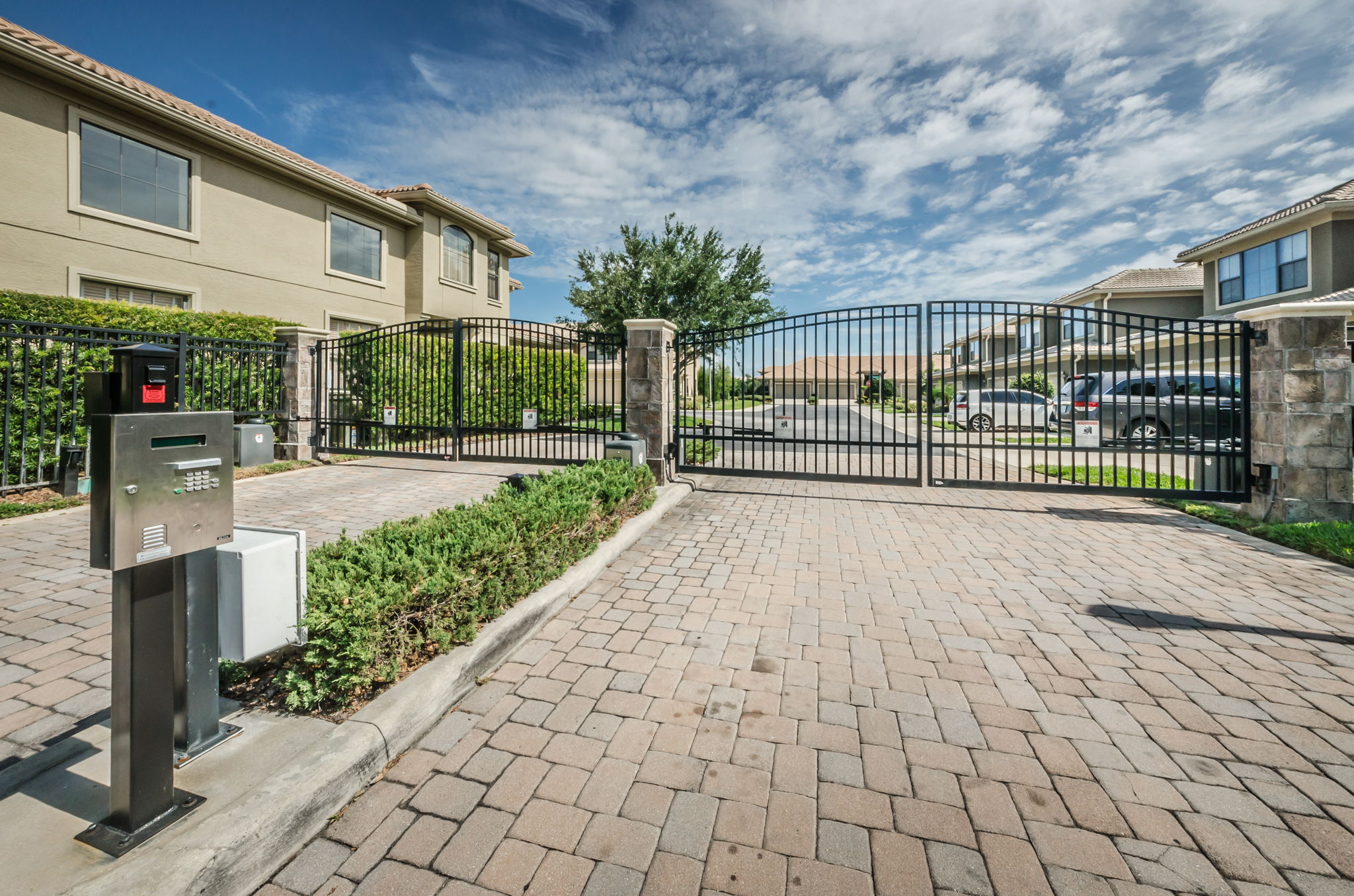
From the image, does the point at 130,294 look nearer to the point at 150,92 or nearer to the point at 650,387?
the point at 150,92

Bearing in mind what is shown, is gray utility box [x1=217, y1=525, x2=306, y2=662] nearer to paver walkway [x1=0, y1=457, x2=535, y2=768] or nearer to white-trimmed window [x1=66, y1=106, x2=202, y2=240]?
paver walkway [x1=0, y1=457, x2=535, y2=768]

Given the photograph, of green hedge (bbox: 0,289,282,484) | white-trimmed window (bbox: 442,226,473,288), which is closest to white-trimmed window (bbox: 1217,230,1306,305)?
white-trimmed window (bbox: 442,226,473,288)

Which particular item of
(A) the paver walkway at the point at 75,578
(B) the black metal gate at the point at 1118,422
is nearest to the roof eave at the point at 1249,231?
(B) the black metal gate at the point at 1118,422

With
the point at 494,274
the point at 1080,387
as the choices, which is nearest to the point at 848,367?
the point at 1080,387

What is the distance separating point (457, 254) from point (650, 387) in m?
14.8

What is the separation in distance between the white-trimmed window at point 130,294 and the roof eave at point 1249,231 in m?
30.9

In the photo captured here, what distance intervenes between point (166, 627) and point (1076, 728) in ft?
11.9

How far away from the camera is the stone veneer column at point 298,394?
10.9 m

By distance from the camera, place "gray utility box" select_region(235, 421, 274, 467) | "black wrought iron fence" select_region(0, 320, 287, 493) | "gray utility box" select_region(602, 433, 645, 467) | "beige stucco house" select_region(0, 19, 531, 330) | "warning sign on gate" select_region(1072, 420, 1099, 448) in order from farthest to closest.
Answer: "beige stucco house" select_region(0, 19, 531, 330)
"gray utility box" select_region(235, 421, 274, 467)
"gray utility box" select_region(602, 433, 645, 467)
"warning sign on gate" select_region(1072, 420, 1099, 448)
"black wrought iron fence" select_region(0, 320, 287, 493)

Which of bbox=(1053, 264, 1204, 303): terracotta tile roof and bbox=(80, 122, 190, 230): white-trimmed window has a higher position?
bbox=(1053, 264, 1204, 303): terracotta tile roof

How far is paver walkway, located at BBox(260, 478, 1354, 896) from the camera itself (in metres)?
1.97

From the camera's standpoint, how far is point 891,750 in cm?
261

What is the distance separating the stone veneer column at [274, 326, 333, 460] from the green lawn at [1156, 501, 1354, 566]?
1362 centimetres

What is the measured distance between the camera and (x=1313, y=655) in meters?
3.50
